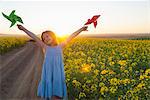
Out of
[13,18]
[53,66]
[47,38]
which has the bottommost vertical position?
[53,66]

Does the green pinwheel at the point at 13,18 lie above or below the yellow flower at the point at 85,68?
above

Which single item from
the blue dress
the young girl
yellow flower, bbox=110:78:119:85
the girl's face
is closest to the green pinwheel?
the young girl

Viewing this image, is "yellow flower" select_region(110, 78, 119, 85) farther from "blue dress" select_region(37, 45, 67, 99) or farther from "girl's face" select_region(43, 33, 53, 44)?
"girl's face" select_region(43, 33, 53, 44)

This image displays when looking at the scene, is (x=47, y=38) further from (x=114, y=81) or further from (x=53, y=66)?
(x=114, y=81)

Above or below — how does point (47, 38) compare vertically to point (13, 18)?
below

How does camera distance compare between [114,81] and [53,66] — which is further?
[114,81]

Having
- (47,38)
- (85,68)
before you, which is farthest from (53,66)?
(85,68)

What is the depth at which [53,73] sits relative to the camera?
6273 millimetres

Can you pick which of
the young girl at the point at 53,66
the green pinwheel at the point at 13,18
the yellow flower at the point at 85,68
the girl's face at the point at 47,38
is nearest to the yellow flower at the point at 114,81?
the yellow flower at the point at 85,68

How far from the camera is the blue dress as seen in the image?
6257 mm

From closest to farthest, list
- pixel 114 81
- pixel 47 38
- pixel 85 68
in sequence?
pixel 47 38 < pixel 114 81 < pixel 85 68

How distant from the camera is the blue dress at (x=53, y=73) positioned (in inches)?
246

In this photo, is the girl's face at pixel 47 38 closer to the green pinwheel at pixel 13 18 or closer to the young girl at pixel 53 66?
the young girl at pixel 53 66

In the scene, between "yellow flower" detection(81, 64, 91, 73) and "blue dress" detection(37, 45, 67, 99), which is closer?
"blue dress" detection(37, 45, 67, 99)
